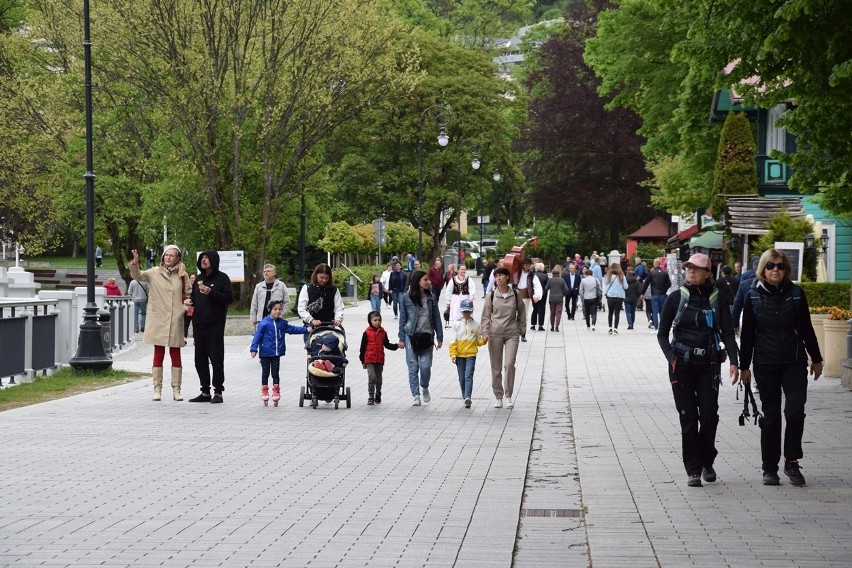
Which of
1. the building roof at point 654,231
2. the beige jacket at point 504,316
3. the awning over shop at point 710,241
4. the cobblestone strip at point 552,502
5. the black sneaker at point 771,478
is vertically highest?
the building roof at point 654,231

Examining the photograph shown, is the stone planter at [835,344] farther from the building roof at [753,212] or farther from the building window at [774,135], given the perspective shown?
the building window at [774,135]

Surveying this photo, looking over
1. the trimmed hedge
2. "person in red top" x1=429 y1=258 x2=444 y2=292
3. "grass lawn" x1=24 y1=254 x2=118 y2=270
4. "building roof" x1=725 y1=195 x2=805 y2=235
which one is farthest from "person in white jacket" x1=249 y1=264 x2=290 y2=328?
"grass lawn" x1=24 y1=254 x2=118 y2=270

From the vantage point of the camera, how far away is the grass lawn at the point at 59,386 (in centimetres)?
1684

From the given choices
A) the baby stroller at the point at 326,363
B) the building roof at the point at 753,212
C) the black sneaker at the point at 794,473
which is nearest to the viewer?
the black sneaker at the point at 794,473

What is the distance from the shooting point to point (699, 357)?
10.2m

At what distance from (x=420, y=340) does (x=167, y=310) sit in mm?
2967

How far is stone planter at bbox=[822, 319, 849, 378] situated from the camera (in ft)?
67.9

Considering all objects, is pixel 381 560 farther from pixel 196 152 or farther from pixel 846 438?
pixel 196 152

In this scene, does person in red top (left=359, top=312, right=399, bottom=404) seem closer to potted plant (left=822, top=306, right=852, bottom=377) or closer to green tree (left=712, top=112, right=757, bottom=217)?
potted plant (left=822, top=306, right=852, bottom=377)

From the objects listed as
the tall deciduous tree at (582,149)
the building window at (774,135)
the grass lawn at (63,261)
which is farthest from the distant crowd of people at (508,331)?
the grass lawn at (63,261)

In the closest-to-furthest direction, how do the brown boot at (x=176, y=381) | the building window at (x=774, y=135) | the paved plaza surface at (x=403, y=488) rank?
the paved plaza surface at (x=403, y=488), the brown boot at (x=176, y=381), the building window at (x=774, y=135)

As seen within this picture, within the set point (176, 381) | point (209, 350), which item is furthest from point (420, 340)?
point (176, 381)

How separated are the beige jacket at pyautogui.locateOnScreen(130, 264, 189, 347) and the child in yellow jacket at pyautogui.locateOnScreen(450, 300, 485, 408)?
126 inches

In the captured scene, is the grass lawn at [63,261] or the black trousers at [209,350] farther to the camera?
the grass lawn at [63,261]
